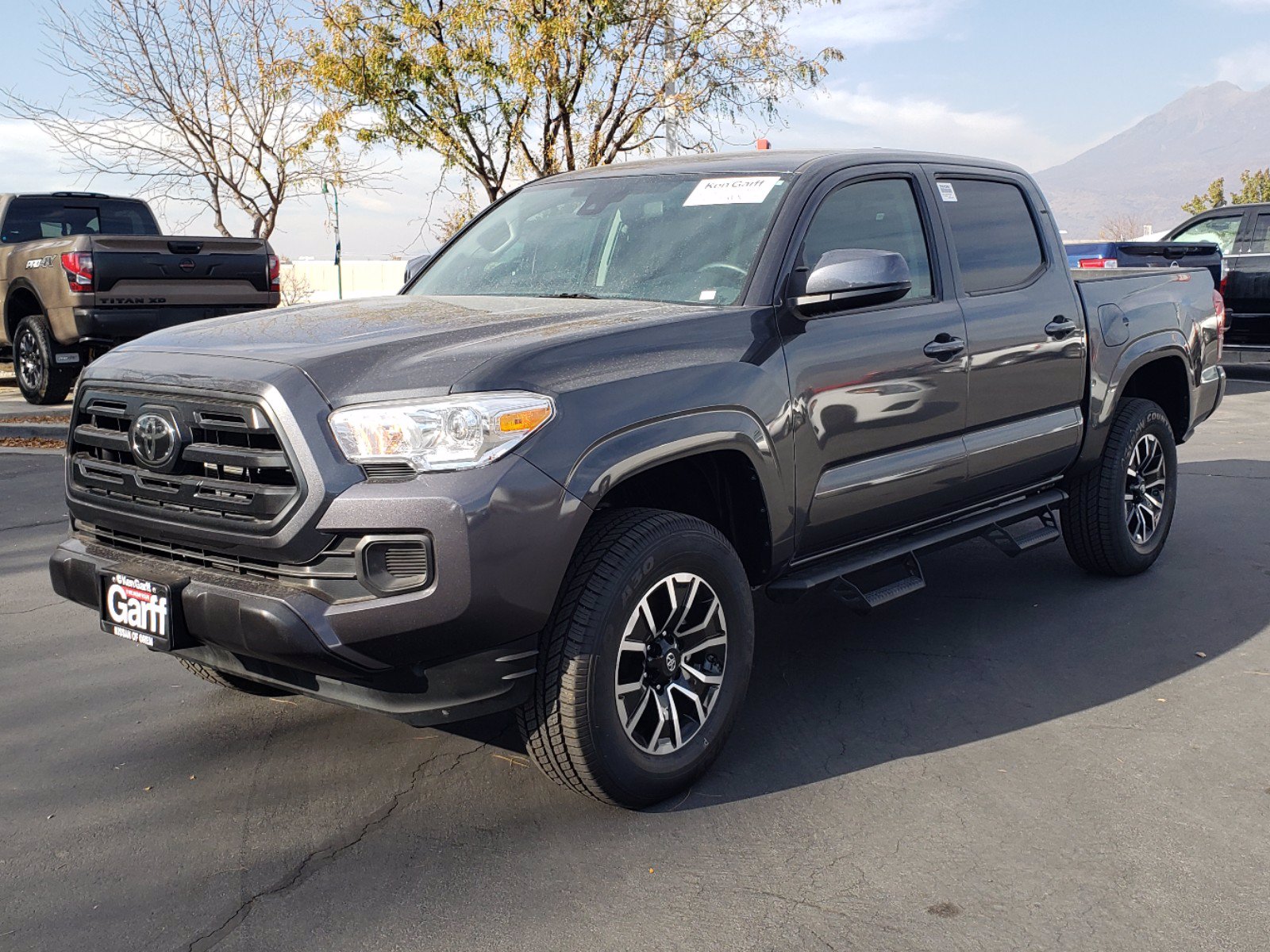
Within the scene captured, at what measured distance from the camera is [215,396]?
3.17 metres

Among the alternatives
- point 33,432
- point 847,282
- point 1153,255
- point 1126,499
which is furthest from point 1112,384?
point 1153,255

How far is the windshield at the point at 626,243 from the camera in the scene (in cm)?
404

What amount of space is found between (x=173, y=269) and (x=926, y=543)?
8063 mm

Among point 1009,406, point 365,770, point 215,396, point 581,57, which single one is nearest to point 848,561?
point 1009,406

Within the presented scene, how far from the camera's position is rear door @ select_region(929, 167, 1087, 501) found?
15.4ft

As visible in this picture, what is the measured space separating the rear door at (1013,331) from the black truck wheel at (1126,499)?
0.33 metres

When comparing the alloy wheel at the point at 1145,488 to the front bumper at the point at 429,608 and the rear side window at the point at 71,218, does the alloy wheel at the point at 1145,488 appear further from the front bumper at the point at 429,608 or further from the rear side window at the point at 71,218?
the rear side window at the point at 71,218

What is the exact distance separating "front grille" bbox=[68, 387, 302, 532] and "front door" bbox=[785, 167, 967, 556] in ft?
5.27

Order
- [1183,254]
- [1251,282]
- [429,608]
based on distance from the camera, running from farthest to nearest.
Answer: [1251,282], [1183,254], [429,608]

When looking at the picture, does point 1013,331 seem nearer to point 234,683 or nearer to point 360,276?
point 234,683

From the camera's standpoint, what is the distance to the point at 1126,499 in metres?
5.80

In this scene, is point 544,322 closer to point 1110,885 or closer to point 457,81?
point 1110,885

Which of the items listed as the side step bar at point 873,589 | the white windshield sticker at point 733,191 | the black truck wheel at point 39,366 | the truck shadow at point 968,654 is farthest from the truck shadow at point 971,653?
the black truck wheel at point 39,366

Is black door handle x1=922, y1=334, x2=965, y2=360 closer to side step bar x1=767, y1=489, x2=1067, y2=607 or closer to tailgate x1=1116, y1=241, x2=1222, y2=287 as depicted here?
side step bar x1=767, y1=489, x2=1067, y2=607
